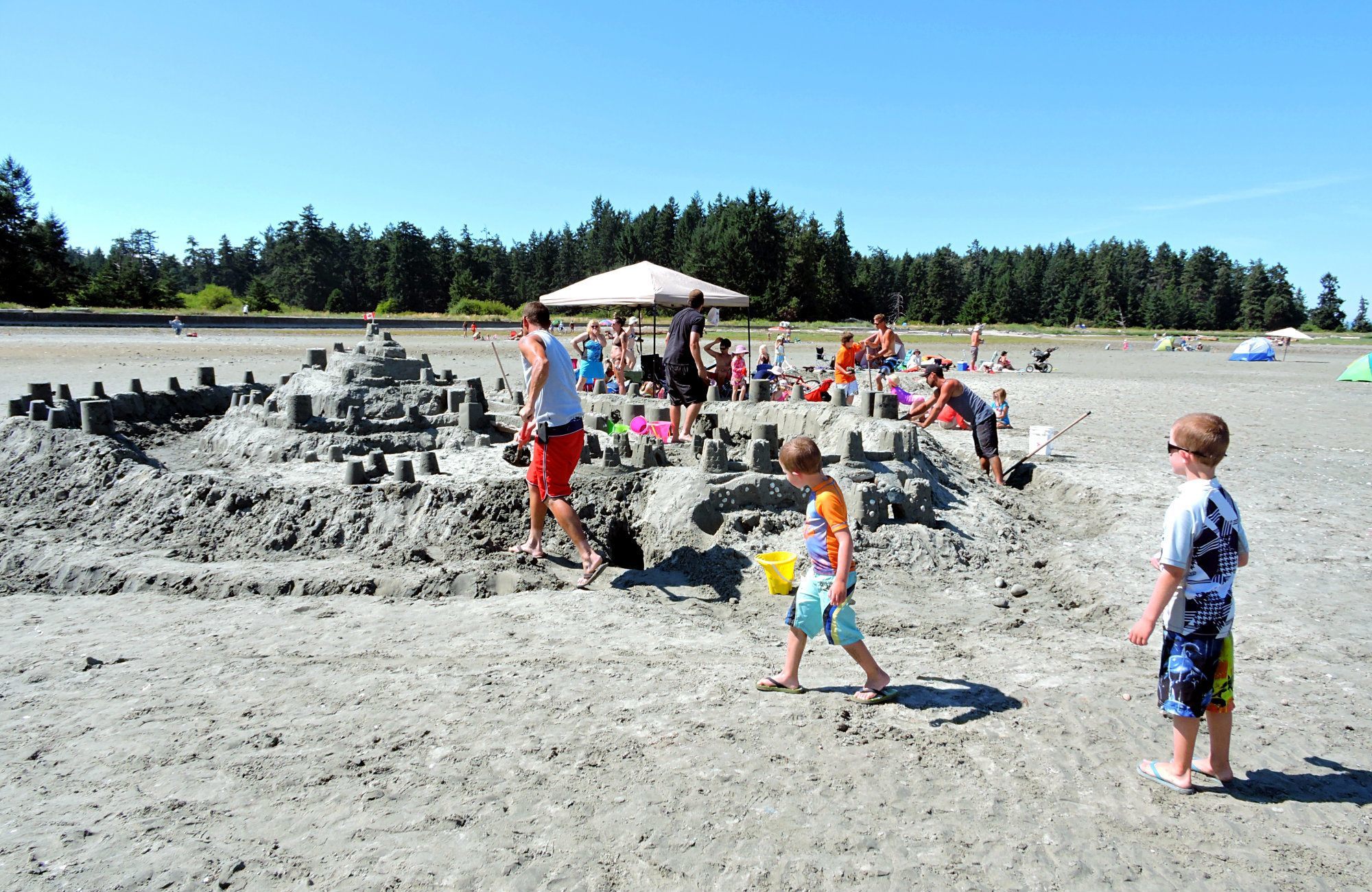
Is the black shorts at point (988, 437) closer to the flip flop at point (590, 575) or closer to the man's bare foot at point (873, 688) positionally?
the flip flop at point (590, 575)

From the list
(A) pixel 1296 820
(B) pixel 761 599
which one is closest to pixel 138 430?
(B) pixel 761 599

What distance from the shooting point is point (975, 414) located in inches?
381

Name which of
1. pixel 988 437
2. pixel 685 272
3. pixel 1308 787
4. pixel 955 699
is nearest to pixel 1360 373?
pixel 988 437

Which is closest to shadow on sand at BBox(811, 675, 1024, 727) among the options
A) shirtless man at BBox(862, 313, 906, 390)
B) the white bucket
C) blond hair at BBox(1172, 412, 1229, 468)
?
blond hair at BBox(1172, 412, 1229, 468)

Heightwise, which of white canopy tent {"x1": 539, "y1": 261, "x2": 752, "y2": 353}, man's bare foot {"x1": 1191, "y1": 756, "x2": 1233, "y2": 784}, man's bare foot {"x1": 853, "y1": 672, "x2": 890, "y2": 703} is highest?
white canopy tent {"x1": 539, "y1": 261, "x2": 752, "y2": 353}

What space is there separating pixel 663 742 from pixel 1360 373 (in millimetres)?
27794

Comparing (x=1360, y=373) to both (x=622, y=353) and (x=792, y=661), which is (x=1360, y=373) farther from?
(x=792, y=661)

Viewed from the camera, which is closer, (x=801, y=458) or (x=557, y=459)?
(x=801, y=458)

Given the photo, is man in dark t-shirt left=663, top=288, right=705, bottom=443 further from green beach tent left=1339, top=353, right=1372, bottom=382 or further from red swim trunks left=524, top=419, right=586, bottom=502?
green beach tent left=1339, top=353, right=1372, bottom=382

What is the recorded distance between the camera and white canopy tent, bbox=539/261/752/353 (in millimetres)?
12734

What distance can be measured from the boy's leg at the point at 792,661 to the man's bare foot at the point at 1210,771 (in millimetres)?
1624

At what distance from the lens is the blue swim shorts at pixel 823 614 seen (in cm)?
376

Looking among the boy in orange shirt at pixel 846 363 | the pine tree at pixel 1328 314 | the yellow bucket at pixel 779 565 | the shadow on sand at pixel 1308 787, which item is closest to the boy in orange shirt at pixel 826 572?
the yellow bucket at pixel 779 565

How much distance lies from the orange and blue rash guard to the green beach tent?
2646 cm
